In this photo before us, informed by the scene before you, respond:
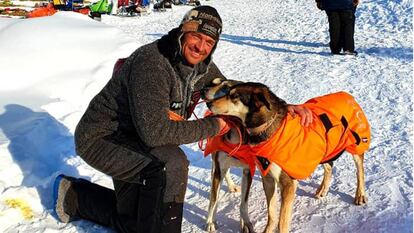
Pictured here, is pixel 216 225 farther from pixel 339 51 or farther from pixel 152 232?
pixel 339 51

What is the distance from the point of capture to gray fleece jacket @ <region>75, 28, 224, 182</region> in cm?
244

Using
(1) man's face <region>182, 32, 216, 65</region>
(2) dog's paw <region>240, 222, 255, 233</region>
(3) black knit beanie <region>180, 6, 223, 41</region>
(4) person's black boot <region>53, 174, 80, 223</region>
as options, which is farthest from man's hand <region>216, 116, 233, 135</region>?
(4) person's black boot <region>53, 174, 80, 223</region>

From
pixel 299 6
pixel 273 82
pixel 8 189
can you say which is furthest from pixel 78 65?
pixel 299 6

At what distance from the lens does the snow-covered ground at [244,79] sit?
319 cm

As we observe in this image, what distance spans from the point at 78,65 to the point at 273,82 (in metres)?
2.83

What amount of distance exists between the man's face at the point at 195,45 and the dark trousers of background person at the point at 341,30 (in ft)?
19.6

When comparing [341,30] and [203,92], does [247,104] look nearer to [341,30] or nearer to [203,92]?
[203,92]

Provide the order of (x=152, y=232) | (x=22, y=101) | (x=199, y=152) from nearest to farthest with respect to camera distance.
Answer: (x=152, y=232) → (x=199, y=152) → (x=22, y=101)

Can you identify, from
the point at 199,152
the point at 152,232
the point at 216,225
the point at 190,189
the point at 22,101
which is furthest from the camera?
the point at 22,101

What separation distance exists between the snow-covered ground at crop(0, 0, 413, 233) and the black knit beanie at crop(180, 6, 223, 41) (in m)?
1.40

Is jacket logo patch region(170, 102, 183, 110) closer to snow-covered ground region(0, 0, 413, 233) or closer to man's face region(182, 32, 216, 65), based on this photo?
man's face region(182, 32, 216, 65)

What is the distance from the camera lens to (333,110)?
10.7ft

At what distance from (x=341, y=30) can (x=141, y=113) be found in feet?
22.1

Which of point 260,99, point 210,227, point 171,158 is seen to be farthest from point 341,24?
point 171,158
